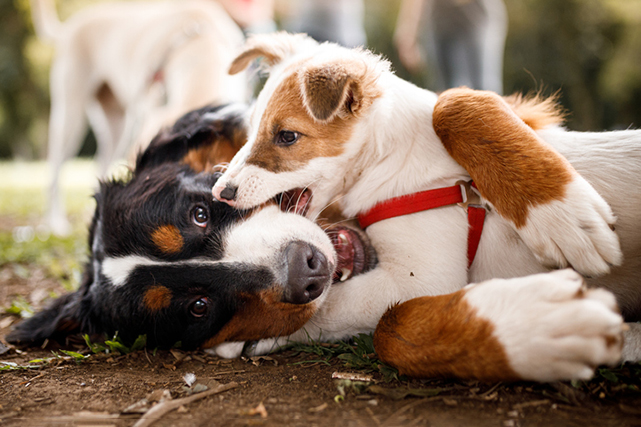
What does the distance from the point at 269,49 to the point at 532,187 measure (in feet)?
5.87

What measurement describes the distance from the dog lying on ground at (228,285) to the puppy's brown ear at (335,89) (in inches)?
20.5

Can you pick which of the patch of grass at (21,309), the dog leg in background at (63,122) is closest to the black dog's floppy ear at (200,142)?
the patch of grass at (21,309)

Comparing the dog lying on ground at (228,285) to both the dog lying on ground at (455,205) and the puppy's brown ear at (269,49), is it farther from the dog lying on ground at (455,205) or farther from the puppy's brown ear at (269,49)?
the puppy's brown ear at (269,49)

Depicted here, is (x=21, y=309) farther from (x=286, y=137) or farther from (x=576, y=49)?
(x=576, y=49)

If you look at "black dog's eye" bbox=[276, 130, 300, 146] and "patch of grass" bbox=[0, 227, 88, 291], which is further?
"patch of grass" bbox=[0, 227, 88, 291]

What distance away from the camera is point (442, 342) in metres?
1.66

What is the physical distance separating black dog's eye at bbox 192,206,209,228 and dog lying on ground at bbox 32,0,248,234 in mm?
2673

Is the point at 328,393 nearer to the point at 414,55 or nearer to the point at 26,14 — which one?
the point at 414,55

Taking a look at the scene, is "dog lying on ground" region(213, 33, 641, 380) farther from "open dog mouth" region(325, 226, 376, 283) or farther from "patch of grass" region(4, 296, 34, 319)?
"patch of grass" region(4, 296, 34, 319)

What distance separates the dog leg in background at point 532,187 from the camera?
184cm

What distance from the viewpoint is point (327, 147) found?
2.46 m

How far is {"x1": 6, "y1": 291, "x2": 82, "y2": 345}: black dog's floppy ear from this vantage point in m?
2.70

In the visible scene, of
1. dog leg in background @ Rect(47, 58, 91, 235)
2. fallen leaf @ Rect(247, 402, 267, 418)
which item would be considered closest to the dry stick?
fallen leaf @ Rect(247, 402, 267, 418)

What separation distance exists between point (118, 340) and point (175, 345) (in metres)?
0.31
